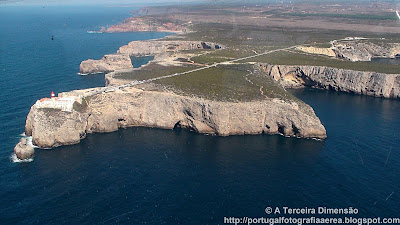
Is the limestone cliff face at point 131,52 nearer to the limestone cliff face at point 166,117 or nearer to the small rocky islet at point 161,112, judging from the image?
the small rocky islet at point 161,112

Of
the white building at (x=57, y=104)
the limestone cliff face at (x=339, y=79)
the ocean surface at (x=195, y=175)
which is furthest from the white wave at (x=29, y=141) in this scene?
the limestone cliff face at (x=339, y=79)

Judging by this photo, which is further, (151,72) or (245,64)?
(245,64)

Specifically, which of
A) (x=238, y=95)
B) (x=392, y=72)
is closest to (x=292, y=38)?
(x=392, y=72)

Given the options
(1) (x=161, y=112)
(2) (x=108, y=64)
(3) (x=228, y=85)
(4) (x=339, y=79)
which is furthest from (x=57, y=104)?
(4) (x=339, y=79)

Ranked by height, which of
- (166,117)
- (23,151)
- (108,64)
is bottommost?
(23,151)

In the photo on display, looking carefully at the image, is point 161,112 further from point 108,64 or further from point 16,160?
point 108,64

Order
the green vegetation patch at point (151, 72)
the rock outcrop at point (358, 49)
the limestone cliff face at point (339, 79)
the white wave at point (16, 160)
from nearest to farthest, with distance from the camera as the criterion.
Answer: the white wave at point (16, 160)
the green vegetation patch at point (151, 72)
the limestone cliff face at point (339, 79)
the rock outcrop at point (358, 49)
